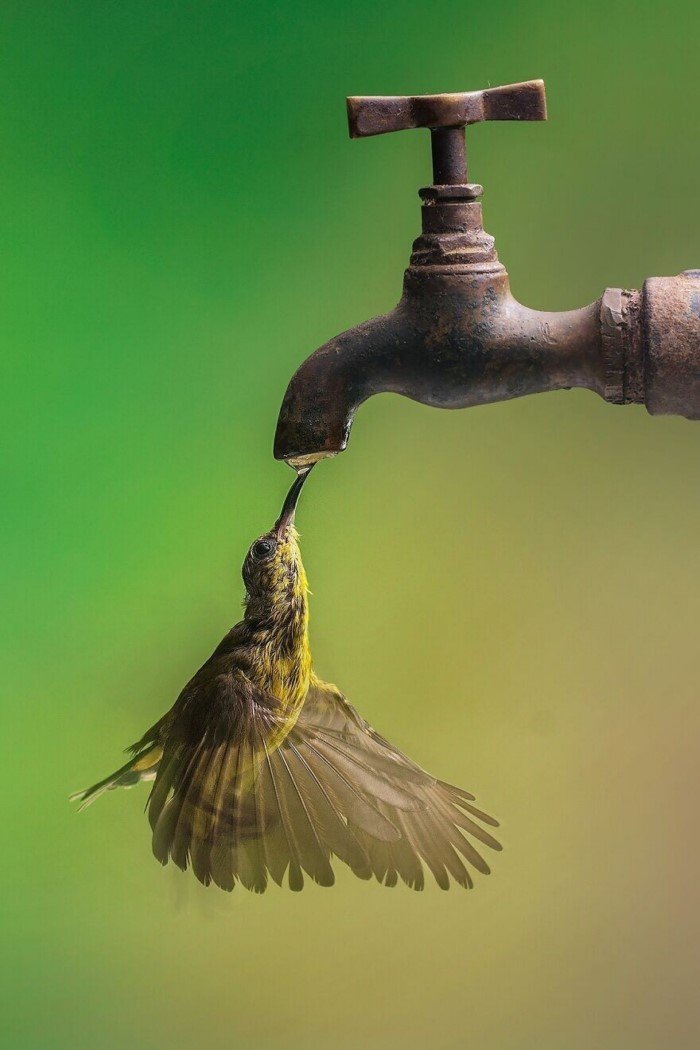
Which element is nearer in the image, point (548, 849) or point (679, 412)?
point (679, 412)

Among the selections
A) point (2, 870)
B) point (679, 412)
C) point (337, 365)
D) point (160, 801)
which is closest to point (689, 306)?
point (679, 412)

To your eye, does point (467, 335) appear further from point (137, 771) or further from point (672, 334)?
point (137, 771)

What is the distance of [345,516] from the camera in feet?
3.46

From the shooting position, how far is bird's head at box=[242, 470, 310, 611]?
2.81 ft

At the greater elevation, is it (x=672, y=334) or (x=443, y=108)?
(x=443, y=108)

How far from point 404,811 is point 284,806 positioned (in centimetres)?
8

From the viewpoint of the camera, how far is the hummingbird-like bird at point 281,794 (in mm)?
783

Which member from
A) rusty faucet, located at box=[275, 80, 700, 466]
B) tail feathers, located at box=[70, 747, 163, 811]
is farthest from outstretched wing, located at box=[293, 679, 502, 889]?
rusty faucet, located at box=[275, 80, 700, 466]

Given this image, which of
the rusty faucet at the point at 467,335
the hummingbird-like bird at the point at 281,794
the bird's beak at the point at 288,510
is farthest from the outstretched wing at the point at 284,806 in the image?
the rusty faucet at the point at 467,335

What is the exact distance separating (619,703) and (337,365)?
0.51 meters

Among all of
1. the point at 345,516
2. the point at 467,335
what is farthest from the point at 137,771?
the point at 467,335

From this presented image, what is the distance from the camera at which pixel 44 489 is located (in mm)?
1066

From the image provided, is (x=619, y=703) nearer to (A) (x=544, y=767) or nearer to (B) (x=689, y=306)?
(A) (x=544, y=767)

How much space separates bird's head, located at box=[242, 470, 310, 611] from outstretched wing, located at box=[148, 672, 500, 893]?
0.25 ft
